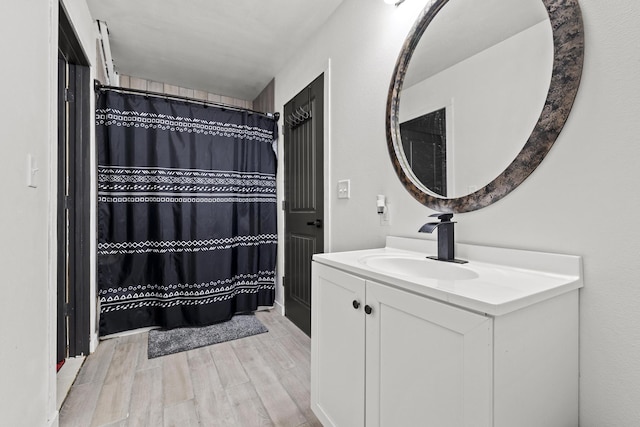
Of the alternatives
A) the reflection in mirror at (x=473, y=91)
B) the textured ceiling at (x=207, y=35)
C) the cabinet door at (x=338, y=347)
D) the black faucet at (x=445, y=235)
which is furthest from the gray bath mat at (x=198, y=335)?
the textured ceiling at (x=207, y=35)

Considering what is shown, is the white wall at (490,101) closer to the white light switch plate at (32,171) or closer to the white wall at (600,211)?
the white wall at (600,211)

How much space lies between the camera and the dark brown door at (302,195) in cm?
227

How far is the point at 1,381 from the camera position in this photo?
2.84 ft

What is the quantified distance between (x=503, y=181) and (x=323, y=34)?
71.7 inches

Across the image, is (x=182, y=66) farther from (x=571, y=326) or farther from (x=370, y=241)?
(x=571, y=326)

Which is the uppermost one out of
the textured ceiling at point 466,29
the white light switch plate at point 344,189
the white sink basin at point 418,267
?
the textured ceiling at point 466,29

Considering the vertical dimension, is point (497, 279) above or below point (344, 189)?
below

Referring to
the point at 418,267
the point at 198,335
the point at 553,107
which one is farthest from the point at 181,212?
the point at 553,107

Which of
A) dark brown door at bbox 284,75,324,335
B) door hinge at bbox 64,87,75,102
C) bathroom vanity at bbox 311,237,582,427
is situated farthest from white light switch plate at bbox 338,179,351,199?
door hinge at bbox 64,87,75,102

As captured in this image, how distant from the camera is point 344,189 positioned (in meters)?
1.94

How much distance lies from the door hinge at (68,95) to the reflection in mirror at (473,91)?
2142 mm

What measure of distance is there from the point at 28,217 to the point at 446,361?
1499 mm

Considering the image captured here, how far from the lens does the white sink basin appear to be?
1058mm

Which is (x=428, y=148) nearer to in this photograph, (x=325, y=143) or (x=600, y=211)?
(x=600, y=211)
